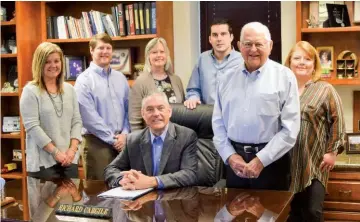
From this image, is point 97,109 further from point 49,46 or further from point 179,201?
point 179,201

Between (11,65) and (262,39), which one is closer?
(262,39)

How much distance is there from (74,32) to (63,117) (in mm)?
1341

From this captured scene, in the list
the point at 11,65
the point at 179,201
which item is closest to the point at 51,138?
the point at 179,201

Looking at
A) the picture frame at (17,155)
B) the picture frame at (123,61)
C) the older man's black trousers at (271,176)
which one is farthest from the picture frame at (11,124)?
the older man's black trousers at (271,176)

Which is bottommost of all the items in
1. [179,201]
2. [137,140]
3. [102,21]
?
[179,201]

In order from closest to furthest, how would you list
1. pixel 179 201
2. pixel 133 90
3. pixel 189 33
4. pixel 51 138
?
pixel 179 201
pixel 51 138
pixel 133 90
pixel 189 33

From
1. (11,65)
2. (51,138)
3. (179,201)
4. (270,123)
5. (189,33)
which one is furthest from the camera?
(11,65)

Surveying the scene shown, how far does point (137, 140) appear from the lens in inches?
94.5

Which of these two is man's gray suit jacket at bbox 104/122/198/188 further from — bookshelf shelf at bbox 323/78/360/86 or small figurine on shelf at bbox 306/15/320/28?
small figurine on shelf at bbox 306/15/320/28

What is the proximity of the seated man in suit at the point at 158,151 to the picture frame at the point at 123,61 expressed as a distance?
5.74 feet

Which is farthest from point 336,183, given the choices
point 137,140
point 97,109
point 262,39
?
point 97,109

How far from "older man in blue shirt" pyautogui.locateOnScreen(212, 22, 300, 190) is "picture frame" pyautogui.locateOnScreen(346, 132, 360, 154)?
110cm

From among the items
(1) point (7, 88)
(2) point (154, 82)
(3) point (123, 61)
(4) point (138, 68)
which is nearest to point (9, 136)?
(1) point (7, 88)

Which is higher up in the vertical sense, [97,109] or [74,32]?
[74,32]
